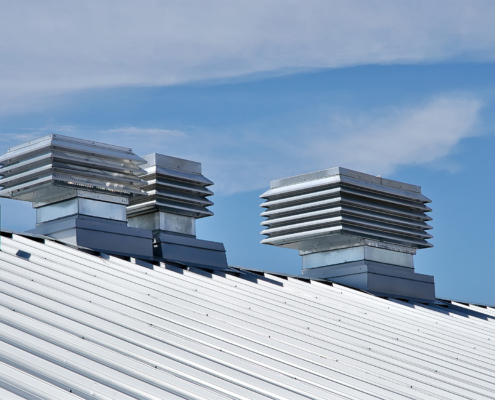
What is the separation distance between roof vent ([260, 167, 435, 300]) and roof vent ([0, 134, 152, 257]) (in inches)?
190

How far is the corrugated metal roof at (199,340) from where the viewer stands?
701 cm

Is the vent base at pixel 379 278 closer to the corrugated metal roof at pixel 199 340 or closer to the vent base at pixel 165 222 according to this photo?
the corrugated metal roof at pixel 199 340

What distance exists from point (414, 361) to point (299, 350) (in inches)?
92.9

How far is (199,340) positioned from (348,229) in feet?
31.2

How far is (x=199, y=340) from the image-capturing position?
900 centimetres

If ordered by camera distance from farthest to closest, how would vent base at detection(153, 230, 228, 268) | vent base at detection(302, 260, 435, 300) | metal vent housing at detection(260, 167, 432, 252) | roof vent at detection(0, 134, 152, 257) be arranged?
metal vent housing at detection(260, 167, 432, 252), vent base at detection(302, 260, 435, 300), vent base at detection(153, 230, 228, 268), roof vent at detection(0, 134, 152, 257)

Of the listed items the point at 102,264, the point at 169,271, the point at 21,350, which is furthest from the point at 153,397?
the point at 169,271

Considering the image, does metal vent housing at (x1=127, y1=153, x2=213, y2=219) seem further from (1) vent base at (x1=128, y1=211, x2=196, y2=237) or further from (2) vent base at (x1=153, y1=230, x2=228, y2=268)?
(2) vent base at (x1=153, y1=230, x2=228, y2=268)

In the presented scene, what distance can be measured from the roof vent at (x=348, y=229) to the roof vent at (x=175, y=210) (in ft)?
9.35

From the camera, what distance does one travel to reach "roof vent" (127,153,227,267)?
14875mm

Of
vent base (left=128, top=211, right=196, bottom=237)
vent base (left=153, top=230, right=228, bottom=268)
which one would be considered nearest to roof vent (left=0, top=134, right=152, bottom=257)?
vent base (left=153, top=230, right=228, bottom=268)

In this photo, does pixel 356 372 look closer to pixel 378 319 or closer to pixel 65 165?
pixel 378 319

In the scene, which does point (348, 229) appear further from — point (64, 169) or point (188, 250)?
point (64, 169)

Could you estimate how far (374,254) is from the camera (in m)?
18.5
